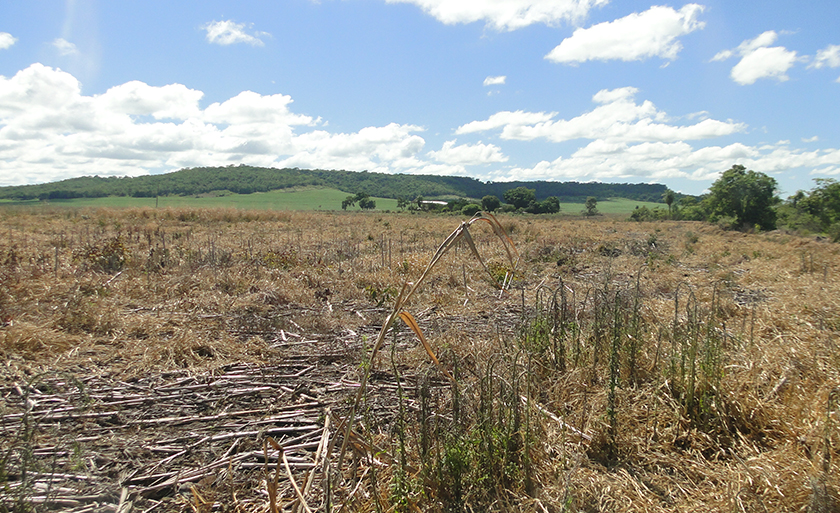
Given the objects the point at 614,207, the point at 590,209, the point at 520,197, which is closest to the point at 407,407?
the point at 590,209

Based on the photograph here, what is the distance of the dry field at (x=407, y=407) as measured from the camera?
2211mm

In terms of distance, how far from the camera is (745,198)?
29.0m

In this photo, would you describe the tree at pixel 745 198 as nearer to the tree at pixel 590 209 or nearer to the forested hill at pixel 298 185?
the tree at pixel 590 209

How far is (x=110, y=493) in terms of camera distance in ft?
7.16

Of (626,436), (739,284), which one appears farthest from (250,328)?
(739,284)

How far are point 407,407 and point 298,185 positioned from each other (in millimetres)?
118309

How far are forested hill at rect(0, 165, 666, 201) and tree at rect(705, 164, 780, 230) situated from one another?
81403 mm

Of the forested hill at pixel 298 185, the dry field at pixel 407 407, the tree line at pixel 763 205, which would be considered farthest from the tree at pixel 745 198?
the forested hill at pixel 298 185

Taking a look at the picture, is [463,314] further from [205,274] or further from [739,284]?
[739,284]

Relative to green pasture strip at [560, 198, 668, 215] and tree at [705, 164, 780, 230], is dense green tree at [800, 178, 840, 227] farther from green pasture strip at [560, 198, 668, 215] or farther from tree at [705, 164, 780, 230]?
green pasture strip at [560, 198, 668, 215]

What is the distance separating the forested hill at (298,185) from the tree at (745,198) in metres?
81.4

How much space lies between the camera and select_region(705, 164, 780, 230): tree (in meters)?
28.3

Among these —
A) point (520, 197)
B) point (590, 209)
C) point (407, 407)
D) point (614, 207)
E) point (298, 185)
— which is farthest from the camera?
point (298, 185)

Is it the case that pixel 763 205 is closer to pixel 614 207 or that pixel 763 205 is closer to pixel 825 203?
pixel 825 203
